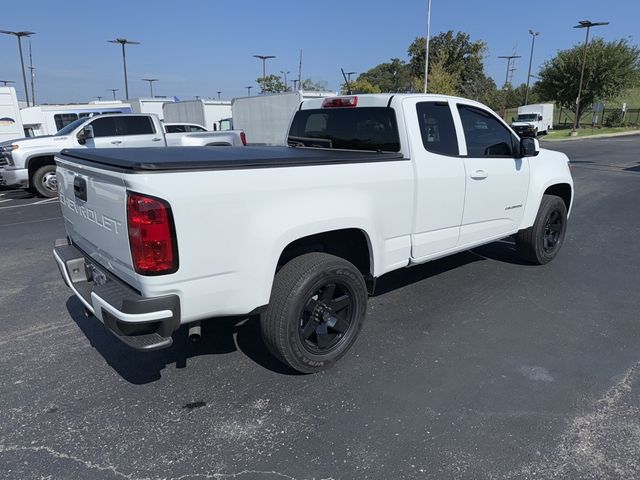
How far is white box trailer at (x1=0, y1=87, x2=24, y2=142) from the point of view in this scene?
16047mm

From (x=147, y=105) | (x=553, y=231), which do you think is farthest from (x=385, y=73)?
(x=553, y=231)

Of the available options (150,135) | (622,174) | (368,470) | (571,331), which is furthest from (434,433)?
(622,174)

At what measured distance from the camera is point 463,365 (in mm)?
3432

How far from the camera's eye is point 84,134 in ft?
37.1

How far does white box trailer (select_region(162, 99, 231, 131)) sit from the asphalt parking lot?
81.9 ft

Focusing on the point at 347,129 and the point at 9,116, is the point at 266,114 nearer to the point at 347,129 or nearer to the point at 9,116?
the point at 9,116

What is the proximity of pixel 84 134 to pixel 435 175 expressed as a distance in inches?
399

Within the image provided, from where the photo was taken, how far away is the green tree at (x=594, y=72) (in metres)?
42.9

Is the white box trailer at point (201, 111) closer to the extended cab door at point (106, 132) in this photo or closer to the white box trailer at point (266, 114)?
the white box trailer at point (266, 114)

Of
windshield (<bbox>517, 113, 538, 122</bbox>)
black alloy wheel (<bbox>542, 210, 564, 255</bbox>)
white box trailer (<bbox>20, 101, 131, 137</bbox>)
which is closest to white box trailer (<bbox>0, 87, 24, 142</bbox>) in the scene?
white box trailer (<bbox>20, 101, 131, 137</bbox>)

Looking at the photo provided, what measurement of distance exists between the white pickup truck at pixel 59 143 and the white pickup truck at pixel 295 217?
27.9ft

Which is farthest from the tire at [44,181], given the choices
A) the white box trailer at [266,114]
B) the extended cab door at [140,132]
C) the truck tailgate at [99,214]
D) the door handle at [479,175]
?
the door handle at [479,175]

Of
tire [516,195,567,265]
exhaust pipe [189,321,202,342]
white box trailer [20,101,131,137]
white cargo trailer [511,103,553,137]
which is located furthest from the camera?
white cargo trailer [511,103,553,137]

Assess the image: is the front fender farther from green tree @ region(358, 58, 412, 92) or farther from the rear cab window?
green tree @ region(358, 58, 412, 92)
